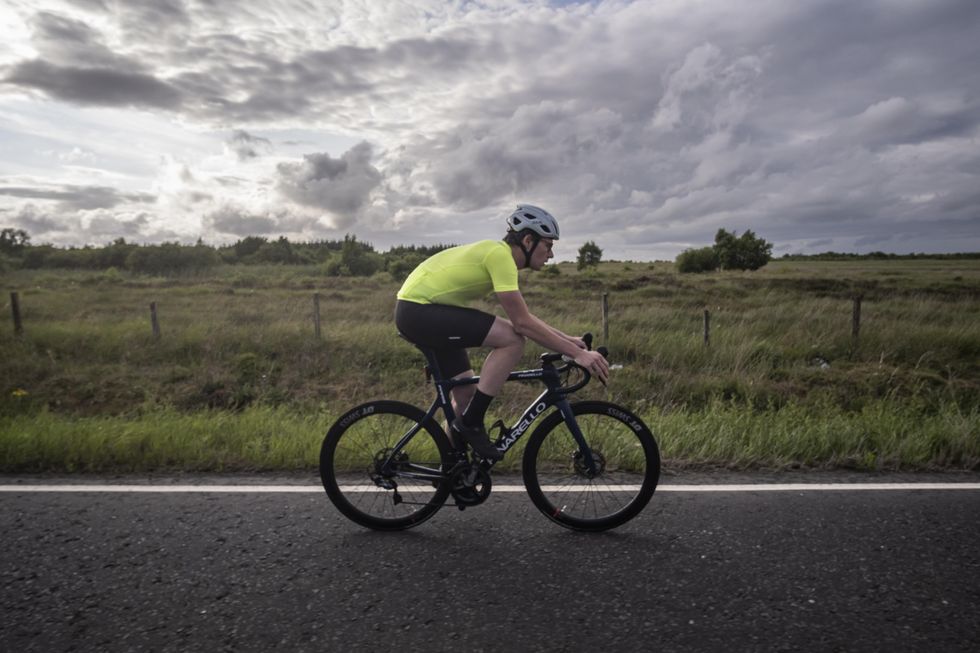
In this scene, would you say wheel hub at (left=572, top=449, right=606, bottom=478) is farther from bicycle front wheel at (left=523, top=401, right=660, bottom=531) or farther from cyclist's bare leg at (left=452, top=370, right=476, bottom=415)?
cyclist's bare leg at (left=452, top=370, right=476, bottom=415)

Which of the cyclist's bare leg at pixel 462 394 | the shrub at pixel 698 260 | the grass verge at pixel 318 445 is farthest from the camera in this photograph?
the shrub at pixel 698 260

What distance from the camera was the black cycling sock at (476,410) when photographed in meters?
3.35

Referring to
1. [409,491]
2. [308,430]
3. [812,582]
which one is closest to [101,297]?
[308,430]

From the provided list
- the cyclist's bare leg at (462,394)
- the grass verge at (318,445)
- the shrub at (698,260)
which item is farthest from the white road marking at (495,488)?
the shrub at (698,260)

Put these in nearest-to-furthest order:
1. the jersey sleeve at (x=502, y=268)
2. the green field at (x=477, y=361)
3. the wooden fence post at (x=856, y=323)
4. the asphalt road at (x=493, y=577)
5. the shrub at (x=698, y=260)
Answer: the asphalt road at (x=493, y=577) → the jersey sleeve at (x=502, y=268) → the green field at (x=477, y=361) → the wooden fence post at (x=856, y=323) → the shrub at (x=698, y=260)

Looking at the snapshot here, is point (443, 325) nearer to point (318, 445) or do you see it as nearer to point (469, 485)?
point (469, 485)

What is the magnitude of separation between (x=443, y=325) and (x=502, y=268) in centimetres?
49

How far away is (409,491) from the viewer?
11.8ft

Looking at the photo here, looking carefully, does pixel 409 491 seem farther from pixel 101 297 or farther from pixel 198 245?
pixel 198 245

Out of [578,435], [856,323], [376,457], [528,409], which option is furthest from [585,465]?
[856,323]

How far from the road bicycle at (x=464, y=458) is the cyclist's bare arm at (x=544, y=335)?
0.40 ft

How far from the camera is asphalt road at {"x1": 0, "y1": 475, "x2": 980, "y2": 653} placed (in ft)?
7.73

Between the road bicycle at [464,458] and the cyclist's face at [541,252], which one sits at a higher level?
the cyclist's face at [541,252]

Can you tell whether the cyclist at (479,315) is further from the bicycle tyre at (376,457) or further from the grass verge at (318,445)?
the grass verge at (318,445)
